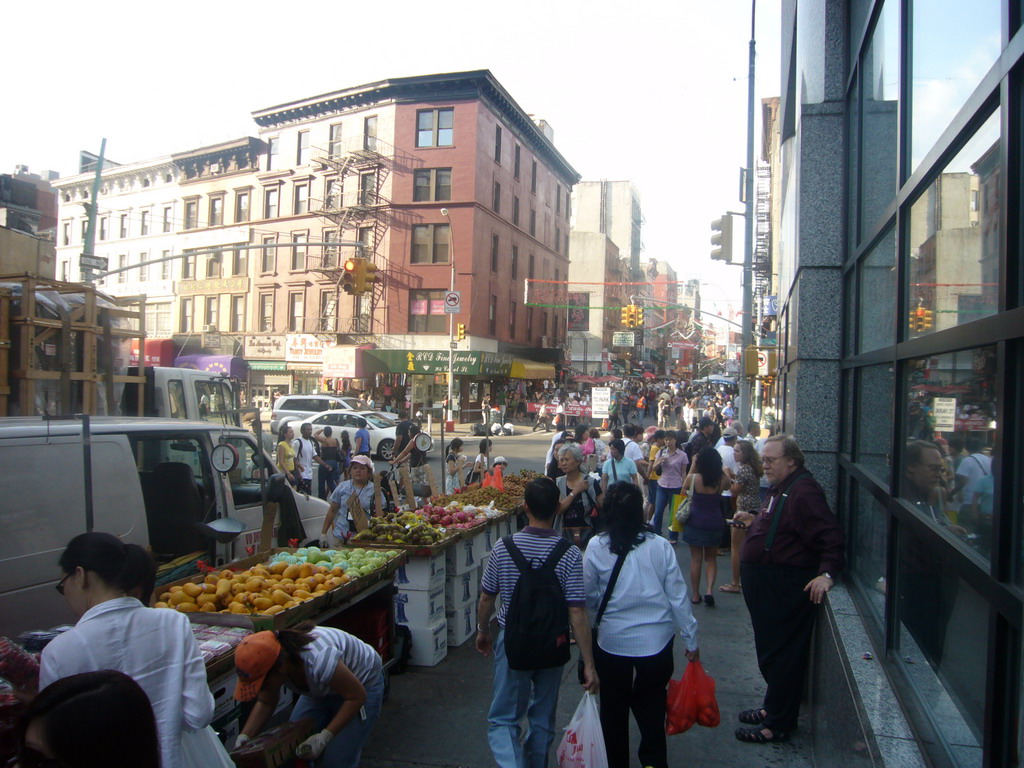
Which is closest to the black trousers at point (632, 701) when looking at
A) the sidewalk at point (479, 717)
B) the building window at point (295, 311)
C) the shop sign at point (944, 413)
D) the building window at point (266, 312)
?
the sidewalk at point (479, 717)

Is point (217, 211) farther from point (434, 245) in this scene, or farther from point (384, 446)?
point (384, 446)

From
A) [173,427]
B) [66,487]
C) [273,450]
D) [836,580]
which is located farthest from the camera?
[273,450]

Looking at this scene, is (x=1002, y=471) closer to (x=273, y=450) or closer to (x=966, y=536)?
(x=966, y=536)

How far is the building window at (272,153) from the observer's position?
44.0 m

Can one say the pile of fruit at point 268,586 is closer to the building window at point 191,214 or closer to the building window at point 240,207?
Result: the building window at point 240,207

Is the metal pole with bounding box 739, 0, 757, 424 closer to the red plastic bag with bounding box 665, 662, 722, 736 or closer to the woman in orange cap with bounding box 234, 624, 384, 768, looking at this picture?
the red plastic bag with bounding box 665, 662, 722, 736

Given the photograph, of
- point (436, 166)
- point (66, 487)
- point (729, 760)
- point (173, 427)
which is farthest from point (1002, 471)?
point (436, 166)

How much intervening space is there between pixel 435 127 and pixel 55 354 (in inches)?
1404

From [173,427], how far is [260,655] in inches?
Result: 122

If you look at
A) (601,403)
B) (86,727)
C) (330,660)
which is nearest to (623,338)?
(601,403)

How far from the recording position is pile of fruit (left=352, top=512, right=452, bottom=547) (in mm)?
6488

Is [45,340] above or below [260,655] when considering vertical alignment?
above

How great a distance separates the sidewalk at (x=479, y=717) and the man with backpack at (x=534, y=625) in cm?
78

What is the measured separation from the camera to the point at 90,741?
162 cm
